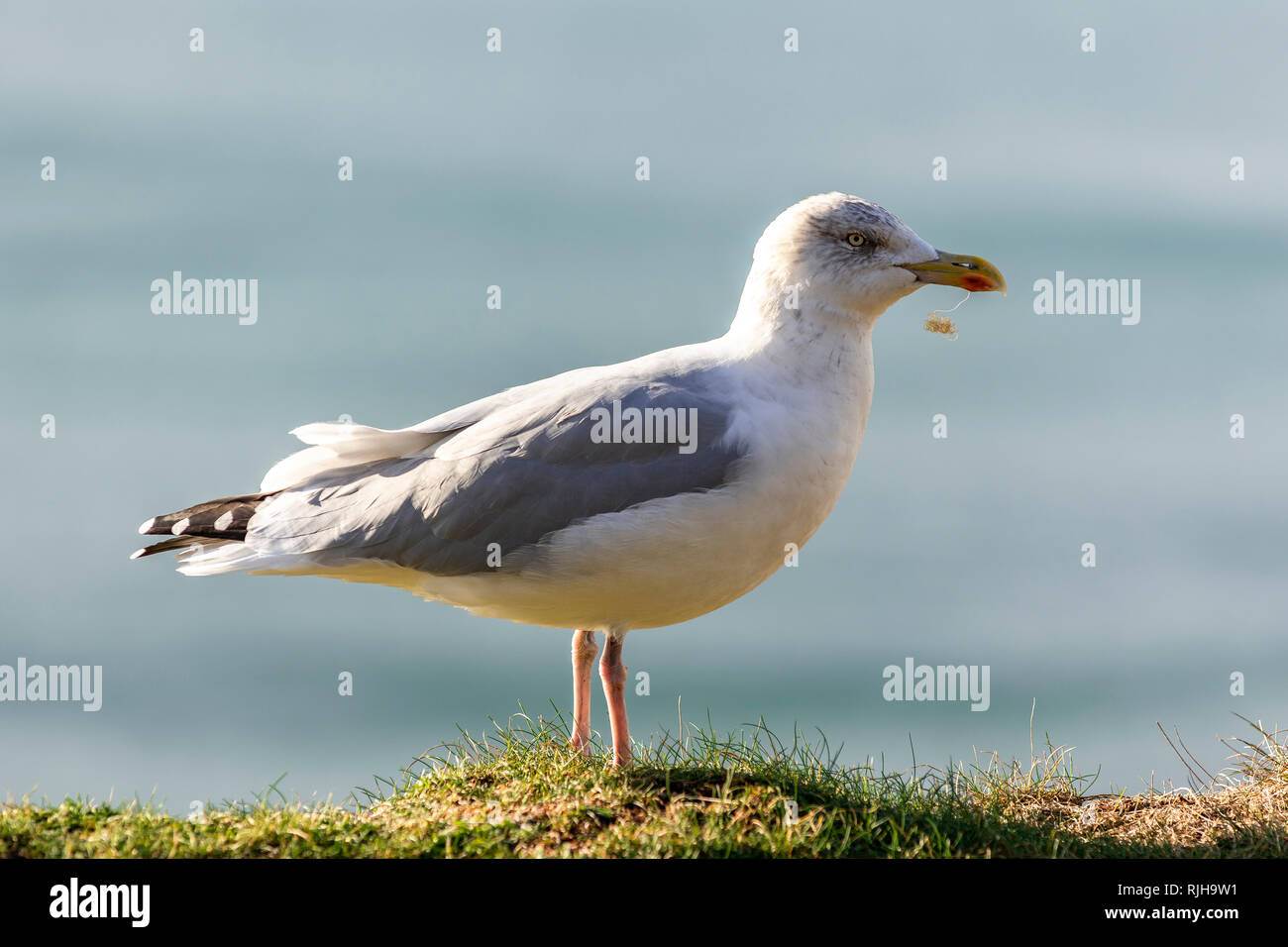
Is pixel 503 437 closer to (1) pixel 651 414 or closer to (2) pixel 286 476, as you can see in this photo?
(1) pixel 651 414

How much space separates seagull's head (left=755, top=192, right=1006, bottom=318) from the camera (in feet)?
23.2

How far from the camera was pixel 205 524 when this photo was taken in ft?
25.2

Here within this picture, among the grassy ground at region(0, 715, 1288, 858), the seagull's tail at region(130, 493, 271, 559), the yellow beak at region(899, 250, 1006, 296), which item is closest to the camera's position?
the grassy ground at region(0, 715, 1288, 858)

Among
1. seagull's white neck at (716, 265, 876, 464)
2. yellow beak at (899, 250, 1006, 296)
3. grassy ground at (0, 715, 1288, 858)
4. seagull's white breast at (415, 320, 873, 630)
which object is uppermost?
yellow beak at (899, 250, 1006, 296)

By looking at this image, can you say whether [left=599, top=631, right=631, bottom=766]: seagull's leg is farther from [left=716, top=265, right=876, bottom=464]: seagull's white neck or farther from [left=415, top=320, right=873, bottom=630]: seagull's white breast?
[left=716, top=265, right=876, bottom=464]: seagull's white neck

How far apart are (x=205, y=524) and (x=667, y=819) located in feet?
11.4

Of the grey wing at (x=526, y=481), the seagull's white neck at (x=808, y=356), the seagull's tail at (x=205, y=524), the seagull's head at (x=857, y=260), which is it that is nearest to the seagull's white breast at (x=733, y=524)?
the seagull's white neck at (x=808, y=356)

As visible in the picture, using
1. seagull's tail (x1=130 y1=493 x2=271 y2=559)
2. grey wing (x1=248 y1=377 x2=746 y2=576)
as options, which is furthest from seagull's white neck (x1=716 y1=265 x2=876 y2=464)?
seagull's tail (x1=130 y1=493 x2=271 y2=559)

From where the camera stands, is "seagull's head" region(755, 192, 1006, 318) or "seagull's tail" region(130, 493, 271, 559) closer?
"seagull's head" region(755, 192, 1006, 318)

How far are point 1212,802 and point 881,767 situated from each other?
2.12 metres

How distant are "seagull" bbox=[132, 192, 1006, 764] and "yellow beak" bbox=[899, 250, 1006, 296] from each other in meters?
0.01

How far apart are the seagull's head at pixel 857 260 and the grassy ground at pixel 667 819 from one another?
2559 mm

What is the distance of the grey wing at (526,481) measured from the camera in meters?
6.75
